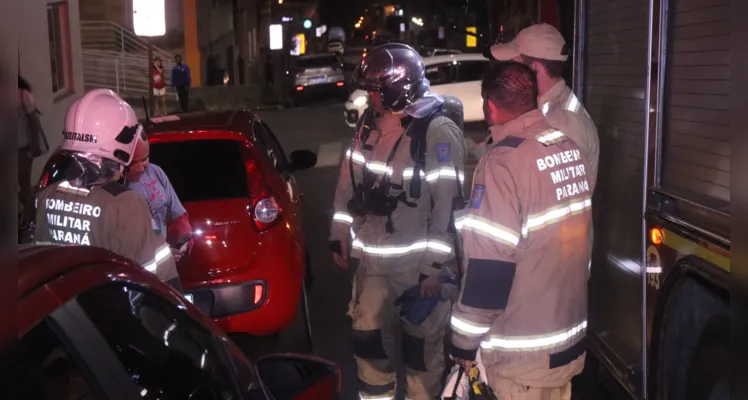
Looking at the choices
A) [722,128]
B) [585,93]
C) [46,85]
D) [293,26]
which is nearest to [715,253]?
[722,128]

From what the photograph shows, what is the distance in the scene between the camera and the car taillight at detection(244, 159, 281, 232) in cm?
554

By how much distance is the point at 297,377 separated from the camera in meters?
3.03

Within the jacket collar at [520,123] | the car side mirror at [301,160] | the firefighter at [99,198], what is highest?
the jacket collar at [520,123]

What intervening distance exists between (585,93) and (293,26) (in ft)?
151

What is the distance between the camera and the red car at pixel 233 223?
5.42 m

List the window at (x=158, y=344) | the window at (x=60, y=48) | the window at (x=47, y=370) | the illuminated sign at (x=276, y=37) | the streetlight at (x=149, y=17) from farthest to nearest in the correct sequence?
the illuminated sign at (x=276, y=37) → the window at (x=60, y=48) → the streetlight at (x=149, y=17) → the window at (x=158, y=344) → the window at (x=47, y=370)

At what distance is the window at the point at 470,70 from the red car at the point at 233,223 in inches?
549

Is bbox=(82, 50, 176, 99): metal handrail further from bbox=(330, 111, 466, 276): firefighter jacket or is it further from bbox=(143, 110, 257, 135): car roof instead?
bbox=(330, 111, 466, 276): firefighter jacket

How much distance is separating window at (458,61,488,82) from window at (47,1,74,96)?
8050 mm

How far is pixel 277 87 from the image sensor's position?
3997 cm

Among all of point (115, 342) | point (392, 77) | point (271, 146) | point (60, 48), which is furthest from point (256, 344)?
point (60, 48)

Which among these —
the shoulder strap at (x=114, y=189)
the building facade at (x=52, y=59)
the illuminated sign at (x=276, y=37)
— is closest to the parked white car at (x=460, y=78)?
the building facade at (x=52, y=59)

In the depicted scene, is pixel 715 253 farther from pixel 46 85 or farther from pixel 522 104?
pixel 46 85

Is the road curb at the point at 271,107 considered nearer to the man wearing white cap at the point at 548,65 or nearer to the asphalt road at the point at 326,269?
the asphalt road at the point at 326,269
